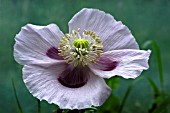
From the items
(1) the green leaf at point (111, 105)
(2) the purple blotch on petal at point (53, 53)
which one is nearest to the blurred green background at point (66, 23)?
(1) the green leaf at point (111, 105)

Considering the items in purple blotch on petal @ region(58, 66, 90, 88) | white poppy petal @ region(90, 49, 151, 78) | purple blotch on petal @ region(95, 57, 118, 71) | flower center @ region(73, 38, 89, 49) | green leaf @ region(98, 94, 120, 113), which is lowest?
green leaf @ region(98, 94, 120, 113)

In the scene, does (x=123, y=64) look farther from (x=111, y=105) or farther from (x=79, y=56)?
(x=111, y=105)

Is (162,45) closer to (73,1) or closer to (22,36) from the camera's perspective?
(73,1)

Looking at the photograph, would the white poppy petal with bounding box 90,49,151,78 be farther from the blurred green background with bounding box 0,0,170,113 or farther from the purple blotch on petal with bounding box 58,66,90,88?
the blurred green background with bounding box 0,0,170,113

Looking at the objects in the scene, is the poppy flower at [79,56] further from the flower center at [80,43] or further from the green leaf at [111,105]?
the green leaf at [111,105]

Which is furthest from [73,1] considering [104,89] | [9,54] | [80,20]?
[104,89]

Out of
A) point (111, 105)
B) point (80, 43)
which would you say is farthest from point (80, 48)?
point (111, 105)

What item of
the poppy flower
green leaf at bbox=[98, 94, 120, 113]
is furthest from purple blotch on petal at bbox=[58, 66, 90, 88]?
green leaf at bbox=[98, 94, 120, 113]
